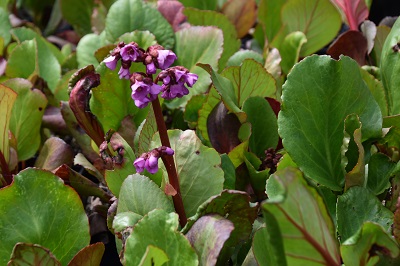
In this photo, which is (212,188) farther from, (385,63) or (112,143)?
(385,63)

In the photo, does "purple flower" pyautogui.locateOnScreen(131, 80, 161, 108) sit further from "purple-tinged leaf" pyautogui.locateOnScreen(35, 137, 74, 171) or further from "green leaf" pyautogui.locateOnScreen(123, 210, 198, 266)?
"purple-tinged leaf" pyautogui.locateOnScreen(35, 137, 74, 171)

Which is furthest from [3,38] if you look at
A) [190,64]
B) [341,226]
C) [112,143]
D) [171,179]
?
[341,226]

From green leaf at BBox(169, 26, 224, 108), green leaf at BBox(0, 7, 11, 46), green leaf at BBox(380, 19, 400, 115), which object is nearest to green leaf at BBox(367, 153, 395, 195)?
green leaf at BBox(380, 19, 400, 115)

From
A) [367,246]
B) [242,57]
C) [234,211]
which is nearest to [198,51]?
[242,57]

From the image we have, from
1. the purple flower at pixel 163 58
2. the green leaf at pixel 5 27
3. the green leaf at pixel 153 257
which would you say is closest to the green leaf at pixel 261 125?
the purple flower at pixel 163 58

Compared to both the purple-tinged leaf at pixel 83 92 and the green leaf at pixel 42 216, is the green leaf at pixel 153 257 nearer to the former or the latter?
the green leaf at pixel 42 216

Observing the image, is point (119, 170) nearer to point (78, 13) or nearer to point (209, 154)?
point (209, 154)
